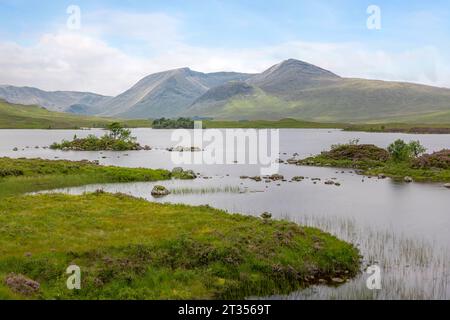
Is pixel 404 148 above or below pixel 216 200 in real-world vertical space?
above

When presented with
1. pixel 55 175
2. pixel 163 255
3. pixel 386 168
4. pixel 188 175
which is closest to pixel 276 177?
pixel 188 175

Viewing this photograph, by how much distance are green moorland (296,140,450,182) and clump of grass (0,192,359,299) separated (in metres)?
59.5

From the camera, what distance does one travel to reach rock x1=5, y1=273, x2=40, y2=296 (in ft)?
89.3

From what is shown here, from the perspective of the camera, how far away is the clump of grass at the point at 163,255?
30.4m

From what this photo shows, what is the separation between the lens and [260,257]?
3491cm

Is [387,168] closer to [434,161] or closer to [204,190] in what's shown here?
[434,161]

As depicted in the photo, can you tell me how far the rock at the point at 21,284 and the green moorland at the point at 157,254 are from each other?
6 centimetres

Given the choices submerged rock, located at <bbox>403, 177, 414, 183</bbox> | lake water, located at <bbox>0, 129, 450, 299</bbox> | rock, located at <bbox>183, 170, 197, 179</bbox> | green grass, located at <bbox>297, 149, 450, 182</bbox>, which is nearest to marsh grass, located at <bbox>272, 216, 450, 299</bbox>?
lake water, located at <bbox>0, 129, 450, 299</bbox>

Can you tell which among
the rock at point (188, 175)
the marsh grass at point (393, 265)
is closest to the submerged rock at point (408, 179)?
the rock at point (188, 175)

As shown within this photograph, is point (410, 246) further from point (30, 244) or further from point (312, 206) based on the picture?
point (30, 244)

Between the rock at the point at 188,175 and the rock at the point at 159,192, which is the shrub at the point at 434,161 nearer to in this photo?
the rock at the point at 188,175

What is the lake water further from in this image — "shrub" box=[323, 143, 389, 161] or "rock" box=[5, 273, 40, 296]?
"rock" box=[5, 273, 40, 296]
